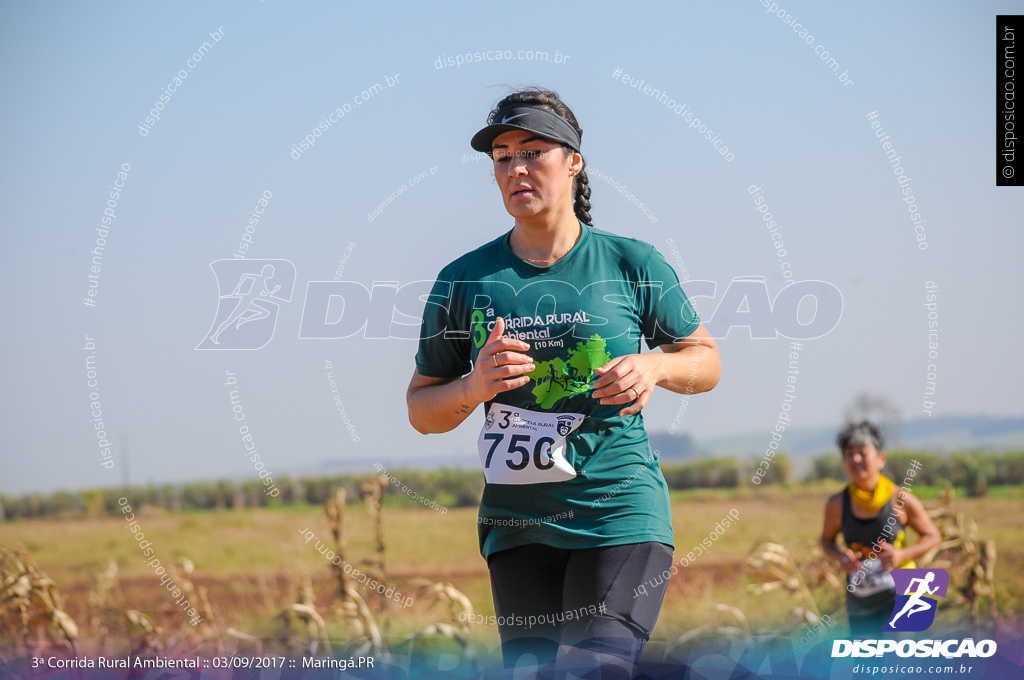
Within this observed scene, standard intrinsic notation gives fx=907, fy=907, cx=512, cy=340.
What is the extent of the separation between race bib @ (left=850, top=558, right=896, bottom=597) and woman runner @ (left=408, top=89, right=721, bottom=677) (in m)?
2.28

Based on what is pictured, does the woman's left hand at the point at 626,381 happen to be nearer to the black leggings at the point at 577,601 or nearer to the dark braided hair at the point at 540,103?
the black leggings at the point at 577,601

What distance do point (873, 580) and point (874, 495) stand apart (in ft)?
1.44

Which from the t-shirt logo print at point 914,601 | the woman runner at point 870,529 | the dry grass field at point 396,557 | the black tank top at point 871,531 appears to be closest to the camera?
the t-shirt logo print at point 914,601

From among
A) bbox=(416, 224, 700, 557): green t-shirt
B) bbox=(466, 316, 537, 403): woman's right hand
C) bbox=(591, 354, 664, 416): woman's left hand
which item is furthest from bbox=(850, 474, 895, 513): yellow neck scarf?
bbox=(466, 316, 537, 403): woman's right hand

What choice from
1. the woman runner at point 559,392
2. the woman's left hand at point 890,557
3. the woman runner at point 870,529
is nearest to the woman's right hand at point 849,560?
the woman runner at point 870,529

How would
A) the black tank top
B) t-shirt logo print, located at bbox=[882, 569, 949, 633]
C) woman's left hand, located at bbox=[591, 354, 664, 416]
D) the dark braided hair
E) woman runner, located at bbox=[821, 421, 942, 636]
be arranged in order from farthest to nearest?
the black tank top < woman runner, located at bbox=[821, 421, 942, 636] < t-shirt logo print, located at bbox=[882, 569, 949, 633] < the dark braided hair < woman's left hand, located at bbox=[591, 354, 664, 416]

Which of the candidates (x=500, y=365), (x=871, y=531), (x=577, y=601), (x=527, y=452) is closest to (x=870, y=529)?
(x=871, y=531)

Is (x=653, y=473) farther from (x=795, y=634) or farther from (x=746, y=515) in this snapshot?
(x=746, y=515)

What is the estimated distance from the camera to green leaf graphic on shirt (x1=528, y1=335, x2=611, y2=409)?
2594mm

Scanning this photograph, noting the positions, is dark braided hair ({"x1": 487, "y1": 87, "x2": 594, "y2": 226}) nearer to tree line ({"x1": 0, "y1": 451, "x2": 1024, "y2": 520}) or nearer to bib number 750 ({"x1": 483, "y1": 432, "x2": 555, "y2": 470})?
bib number 750 ({"x1": 483, "y1": 432, "x2": 555, "y2": 470})

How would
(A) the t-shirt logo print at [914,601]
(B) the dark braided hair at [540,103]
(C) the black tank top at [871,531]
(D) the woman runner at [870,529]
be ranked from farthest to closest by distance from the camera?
1. (C) the black tank top at [871,531]
2. (D) the woman runner at [870,529]
3. (A) the t-shirt logo print at [914,601]
4. (B) the dark braided hair at [540,103]

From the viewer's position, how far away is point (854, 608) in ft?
14.7

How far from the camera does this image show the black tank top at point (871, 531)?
15.0 feet

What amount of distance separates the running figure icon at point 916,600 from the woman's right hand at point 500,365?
9.47 ft
